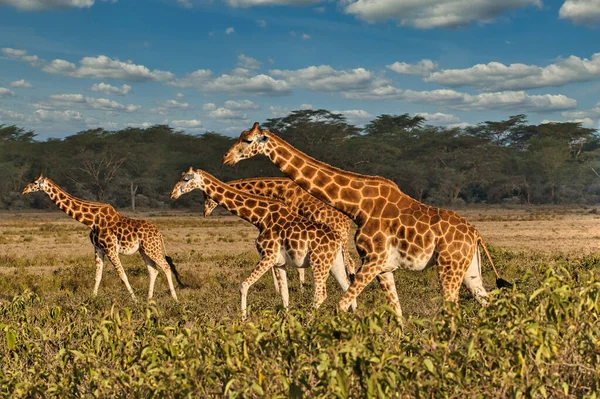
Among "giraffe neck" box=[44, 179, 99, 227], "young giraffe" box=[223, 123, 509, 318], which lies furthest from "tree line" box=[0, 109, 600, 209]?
"young giraffe" box=[223, 123, 509, 318]

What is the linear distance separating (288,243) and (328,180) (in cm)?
Result: 118

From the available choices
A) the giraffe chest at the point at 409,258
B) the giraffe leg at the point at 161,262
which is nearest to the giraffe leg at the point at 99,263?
the giraffe leg at the point at 161,262

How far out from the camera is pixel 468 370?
3.89 m

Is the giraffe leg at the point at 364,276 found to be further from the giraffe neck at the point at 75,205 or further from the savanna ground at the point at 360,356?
the giraffe neck at the point at 75,205

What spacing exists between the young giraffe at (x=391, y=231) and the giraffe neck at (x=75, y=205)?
477cm

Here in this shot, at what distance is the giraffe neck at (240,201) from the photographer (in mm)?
8719

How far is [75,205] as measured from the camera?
11.4m

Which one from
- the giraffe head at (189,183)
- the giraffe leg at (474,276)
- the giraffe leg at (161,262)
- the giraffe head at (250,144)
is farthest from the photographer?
the giraffe leg at (161,262)

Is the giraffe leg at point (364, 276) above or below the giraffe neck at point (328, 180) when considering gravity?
below

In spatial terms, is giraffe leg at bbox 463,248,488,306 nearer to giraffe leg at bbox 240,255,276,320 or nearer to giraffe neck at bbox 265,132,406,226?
giraffe neck at bbox 265,132,406,226

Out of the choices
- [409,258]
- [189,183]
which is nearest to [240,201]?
[189,183]

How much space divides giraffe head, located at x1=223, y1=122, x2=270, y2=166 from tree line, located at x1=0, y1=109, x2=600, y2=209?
4246 cm

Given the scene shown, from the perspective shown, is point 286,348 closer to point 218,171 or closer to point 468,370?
point 468,370

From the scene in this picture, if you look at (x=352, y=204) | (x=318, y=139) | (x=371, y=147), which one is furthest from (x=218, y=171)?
(x=352, y=204)
